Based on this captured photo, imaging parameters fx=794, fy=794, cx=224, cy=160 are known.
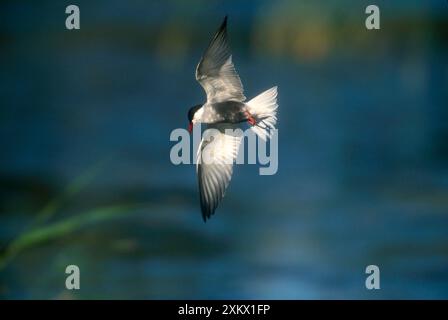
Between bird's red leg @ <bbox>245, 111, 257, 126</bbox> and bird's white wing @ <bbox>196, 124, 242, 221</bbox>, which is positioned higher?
bird's red leg @ <bbox>245, 111, 257, 126</bbox>

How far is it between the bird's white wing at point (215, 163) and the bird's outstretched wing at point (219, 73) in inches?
5.8

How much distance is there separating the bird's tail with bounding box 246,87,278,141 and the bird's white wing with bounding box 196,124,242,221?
0.11m

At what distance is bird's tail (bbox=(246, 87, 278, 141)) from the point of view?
3.50 meters

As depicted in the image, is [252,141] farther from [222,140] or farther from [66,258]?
[66,258]

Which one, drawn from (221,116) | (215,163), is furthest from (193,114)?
(215,163)

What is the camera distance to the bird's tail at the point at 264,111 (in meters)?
3.50

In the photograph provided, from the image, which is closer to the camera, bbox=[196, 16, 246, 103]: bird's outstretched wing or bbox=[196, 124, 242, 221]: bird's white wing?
bbox=[196, 16, 246, 103]: bird's outstretched wing

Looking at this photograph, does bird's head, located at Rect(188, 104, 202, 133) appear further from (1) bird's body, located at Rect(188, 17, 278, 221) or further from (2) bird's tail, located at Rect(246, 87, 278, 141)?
(2) bird's tail, located at Rect(246, 87, 278, 141)

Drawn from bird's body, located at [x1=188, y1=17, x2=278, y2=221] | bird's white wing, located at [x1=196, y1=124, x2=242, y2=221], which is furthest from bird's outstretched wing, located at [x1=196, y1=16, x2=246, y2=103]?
bird's white wing, located at [x1=196, y1=124, x2=242, y2=221]

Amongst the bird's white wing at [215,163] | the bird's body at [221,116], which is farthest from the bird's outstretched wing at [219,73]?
the bird's white wing at [215,163]

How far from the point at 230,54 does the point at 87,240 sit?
3.45 feet

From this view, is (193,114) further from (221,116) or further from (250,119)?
(250,119)

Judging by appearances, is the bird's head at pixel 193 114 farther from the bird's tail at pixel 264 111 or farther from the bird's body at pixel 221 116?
the bird's tail at pixel 264 111
